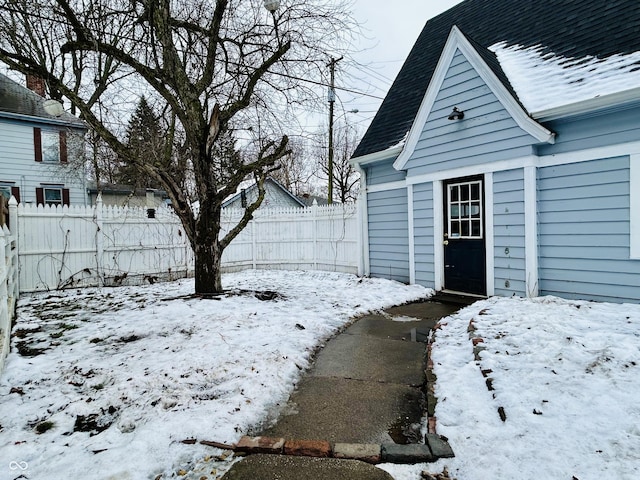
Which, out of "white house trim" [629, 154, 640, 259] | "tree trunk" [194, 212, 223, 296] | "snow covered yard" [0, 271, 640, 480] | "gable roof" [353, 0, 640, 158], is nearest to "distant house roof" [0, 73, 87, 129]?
"tree trunk" [194, 212, 223, 296]

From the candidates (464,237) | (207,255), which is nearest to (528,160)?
(464,237)

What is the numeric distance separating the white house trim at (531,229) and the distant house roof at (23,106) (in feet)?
51.7

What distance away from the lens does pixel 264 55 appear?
7152 mm

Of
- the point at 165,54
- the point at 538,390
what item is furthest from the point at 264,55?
the point at 538,390

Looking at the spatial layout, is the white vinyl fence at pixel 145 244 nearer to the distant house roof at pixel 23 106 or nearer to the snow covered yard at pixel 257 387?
the snow covered yard at pixel 257 387

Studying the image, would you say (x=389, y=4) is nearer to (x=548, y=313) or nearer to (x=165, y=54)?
(x=165, y=54)

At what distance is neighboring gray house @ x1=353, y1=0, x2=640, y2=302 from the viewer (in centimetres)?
504

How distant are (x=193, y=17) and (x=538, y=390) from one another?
7.89 m

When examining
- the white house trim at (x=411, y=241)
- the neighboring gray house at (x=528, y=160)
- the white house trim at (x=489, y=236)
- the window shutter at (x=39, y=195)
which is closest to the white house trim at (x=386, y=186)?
the neighboring gray house at (x=528, y=160)

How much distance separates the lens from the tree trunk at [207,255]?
6496mm

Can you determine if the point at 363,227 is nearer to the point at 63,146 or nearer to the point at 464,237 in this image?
the point at 464,237

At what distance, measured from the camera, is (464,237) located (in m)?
6.76

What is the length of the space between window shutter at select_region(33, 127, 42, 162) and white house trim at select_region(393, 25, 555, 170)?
1405 centimetres

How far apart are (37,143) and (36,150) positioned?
0.27 m
